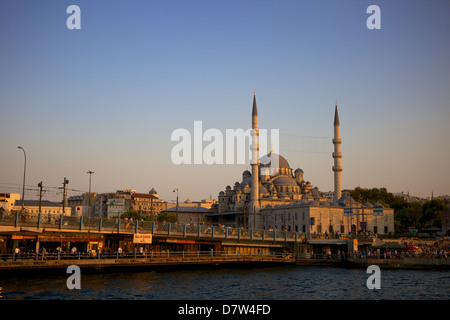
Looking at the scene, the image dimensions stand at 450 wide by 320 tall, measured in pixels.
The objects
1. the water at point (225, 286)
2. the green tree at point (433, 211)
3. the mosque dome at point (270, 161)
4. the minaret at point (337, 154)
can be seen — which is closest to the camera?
the water at point (225, 286)

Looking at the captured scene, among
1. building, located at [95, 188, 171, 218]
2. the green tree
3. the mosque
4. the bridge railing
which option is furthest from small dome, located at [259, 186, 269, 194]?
building, located at [95, 188, 171, 218]

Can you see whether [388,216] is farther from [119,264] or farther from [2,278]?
[2,278]

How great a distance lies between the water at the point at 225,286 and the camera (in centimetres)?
2958

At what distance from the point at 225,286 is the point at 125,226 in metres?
14.0

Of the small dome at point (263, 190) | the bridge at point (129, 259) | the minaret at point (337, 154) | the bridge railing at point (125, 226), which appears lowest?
the bridge at point (129, 259)

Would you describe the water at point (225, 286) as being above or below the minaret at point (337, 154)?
below

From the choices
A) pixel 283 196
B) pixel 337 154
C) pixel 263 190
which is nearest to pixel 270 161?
pixel 263 190

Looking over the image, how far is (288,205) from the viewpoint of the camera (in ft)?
317

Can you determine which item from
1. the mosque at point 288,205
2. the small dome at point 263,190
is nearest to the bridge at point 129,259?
the mosque at point 288,205

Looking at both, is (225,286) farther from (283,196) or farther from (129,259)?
(283,196)

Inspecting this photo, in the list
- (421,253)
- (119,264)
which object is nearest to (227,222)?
(421,253)

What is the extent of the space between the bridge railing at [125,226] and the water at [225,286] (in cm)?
413

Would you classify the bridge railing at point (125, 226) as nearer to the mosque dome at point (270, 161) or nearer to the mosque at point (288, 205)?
the mosque at point (288, 205)

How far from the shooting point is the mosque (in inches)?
3514
